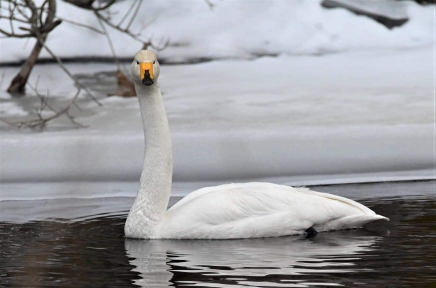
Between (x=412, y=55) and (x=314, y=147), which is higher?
(x=412, y=55)

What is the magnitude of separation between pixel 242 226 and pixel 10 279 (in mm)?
1628

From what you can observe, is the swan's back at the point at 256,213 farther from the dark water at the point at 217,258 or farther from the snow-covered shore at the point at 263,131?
the snow-covered shore at the point at 263,131

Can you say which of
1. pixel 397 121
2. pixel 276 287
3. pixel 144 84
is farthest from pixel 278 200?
pixel 397 121

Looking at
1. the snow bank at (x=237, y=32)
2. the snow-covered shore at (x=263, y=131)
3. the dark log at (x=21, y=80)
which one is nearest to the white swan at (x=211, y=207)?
the snow-covered shore at (x=263, y=131)

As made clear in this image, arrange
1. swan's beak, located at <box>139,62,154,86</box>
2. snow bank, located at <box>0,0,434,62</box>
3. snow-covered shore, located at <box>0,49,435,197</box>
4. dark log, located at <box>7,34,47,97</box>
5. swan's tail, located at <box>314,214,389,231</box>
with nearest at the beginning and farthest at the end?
1. swan's beak, located at <box>139,62,154,86</box>
2. swan's tail, located at <box>314,214,389,231</box>
3. snow-covered shore, located at <box>0,49,435,197</box>
4. dark log, located at <box>7,34,47,97</box>
5. snow bank, located at <box>0,0,434,62</box>

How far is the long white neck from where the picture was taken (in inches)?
238

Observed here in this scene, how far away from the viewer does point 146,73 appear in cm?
583

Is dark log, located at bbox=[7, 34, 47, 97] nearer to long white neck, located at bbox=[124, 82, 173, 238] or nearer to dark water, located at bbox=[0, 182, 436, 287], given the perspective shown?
dark water, located at bbox=[0, 182, 436, 287]

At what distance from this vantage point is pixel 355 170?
831cm

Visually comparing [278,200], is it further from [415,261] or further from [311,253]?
[415,261]

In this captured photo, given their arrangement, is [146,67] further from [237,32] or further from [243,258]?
[237,32]

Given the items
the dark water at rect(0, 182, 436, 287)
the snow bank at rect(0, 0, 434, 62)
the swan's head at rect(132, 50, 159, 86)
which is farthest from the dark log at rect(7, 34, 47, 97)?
the swan's head at rect(132, 50, 159, 86)

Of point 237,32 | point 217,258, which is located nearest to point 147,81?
point 217,258

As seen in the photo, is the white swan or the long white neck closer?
the white swan
